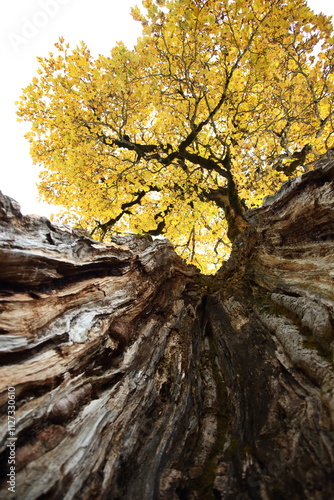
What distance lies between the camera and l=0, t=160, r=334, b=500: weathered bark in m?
2.02

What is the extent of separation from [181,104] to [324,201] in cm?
672

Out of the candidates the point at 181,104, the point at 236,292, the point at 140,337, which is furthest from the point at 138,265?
the point at 181,104

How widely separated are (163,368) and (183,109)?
29.2 ft

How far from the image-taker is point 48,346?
2945 millimetres

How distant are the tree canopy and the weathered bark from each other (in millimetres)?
4583

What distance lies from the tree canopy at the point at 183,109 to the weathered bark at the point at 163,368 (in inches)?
180

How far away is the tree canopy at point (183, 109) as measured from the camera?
6.35 m
